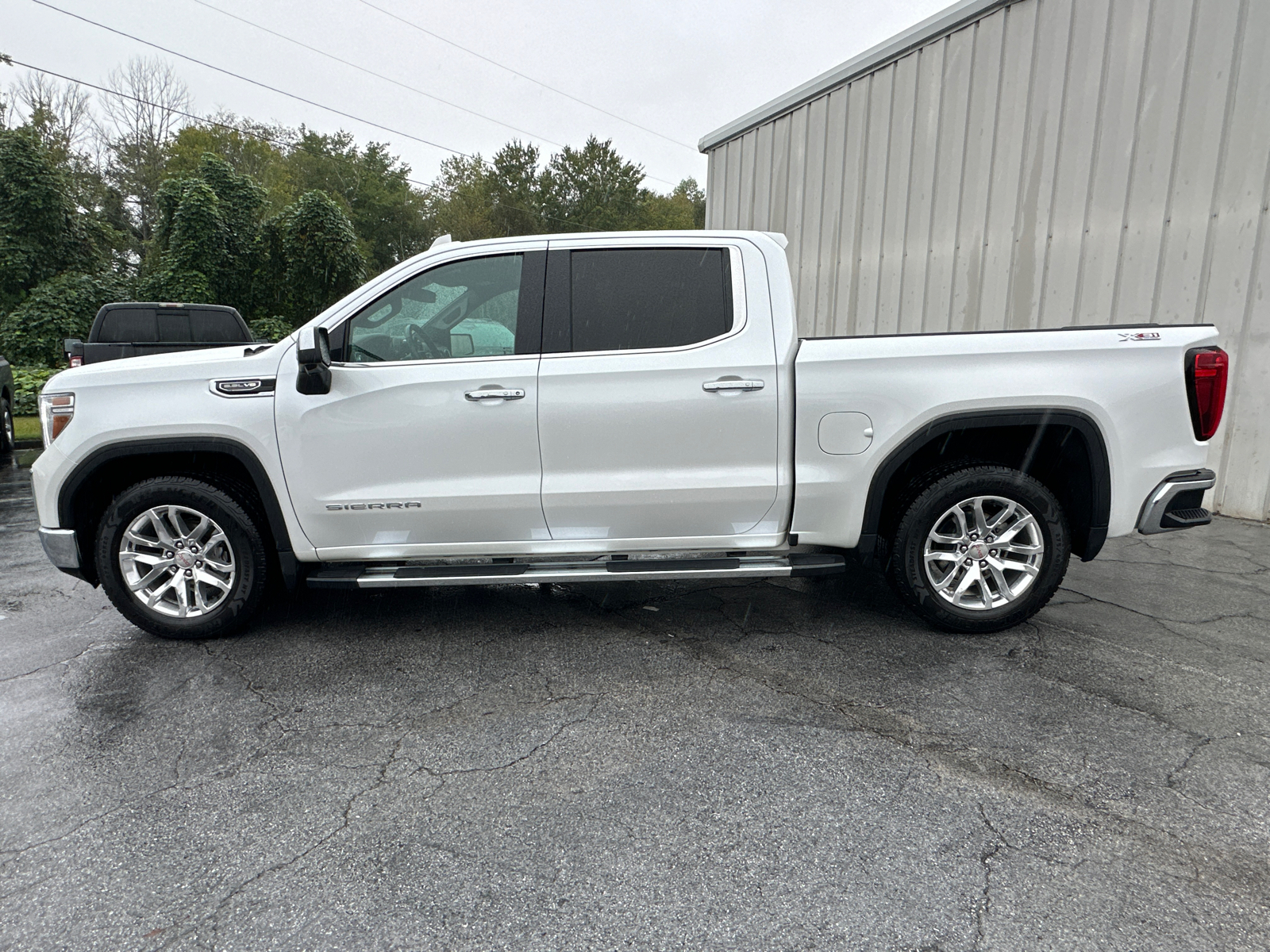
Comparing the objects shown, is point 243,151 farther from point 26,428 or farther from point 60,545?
point 60,545

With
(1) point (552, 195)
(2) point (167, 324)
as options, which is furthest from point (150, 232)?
(2) point (167, 324)

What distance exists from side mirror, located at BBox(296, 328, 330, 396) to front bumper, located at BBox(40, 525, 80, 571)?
139cm

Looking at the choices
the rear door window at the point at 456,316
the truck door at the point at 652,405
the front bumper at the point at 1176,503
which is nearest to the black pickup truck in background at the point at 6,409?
the rear door window at the point at 456,316

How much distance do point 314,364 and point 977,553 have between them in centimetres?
337

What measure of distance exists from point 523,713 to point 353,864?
103 cm

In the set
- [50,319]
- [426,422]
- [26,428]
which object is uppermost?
[50,319]

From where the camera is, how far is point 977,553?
158 inches

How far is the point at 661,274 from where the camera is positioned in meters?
4.08

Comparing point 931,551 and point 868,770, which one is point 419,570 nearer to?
point 868,770

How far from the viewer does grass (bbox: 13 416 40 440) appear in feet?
40.0

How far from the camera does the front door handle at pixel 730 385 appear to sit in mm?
3840

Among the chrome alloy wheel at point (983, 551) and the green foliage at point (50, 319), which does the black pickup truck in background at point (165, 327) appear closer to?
the chrome alloy wheel at point (983, 551)

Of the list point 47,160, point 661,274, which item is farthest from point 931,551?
point 47,160

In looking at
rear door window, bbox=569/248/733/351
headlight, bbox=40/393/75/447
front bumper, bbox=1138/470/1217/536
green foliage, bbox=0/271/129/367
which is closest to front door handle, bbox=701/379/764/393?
rear door window, bbox=569/248/733/351
